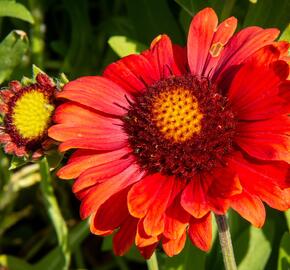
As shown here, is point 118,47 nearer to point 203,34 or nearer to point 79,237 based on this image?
point 203,34

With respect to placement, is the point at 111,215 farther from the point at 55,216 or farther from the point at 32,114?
the point at 55,216

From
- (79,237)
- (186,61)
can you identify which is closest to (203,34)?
(186,61)

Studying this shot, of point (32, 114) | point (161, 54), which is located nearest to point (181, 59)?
point (161, 54)

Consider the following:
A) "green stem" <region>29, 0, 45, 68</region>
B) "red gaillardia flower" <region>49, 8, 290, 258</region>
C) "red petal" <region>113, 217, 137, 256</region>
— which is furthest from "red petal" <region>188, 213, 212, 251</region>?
"green stem" <region>29, 0, 45, 68</region>

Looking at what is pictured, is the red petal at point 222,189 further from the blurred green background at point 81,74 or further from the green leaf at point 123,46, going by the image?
the green leaf at point 123,46

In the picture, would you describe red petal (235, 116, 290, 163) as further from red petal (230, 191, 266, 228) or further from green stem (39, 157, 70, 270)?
green stem (39, 157, 70, 270)
